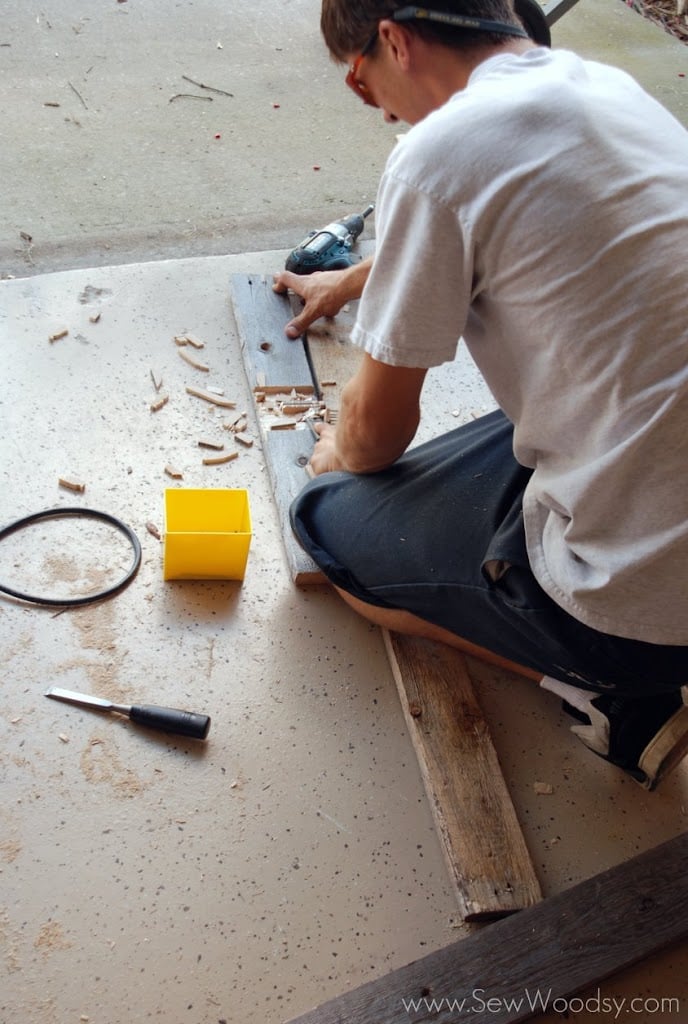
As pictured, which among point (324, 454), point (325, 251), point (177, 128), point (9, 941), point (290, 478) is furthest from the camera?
point (177, 128)

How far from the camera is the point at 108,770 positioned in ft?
5.34

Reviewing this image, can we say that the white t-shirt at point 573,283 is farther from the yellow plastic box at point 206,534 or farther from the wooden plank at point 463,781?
the yellow plastic box at point 206,534

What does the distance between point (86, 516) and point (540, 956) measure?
127 centimetres

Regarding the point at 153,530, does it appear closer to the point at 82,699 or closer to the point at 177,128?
the point at 82,699

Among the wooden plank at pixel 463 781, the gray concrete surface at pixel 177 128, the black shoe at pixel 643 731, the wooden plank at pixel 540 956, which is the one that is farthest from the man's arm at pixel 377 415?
the gray concrete surface at pixel 177 128

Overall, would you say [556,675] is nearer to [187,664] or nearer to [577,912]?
[577,912]

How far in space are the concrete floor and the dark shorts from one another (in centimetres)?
22

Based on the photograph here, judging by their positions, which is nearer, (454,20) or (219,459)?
(454,20)

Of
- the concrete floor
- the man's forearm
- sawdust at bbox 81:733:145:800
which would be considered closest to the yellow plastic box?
the concrete floor

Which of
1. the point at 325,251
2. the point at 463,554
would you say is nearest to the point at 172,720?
the point at 463,554

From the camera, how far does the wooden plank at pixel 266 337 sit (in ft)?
7.72

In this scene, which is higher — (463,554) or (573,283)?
(573,283)

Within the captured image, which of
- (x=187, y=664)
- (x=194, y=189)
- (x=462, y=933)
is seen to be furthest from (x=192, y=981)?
(x=194, y=189)

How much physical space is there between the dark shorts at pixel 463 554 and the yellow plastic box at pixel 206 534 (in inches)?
5.2
